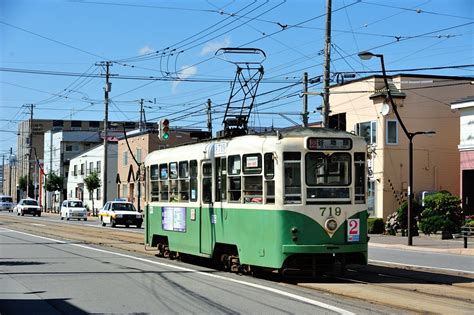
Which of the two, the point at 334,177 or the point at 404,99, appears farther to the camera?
the point at 404,99

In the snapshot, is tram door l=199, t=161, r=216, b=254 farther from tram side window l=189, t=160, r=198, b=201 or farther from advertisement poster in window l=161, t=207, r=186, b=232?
advertisement poster in window l=161, t=207, r=186, b=232

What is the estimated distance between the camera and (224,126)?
15836 mm

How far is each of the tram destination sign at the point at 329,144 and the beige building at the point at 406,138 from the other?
24232 mm

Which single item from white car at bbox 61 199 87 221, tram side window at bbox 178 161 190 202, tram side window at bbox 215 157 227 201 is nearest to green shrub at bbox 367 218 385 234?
tram side window at bbox 178 161 190 202

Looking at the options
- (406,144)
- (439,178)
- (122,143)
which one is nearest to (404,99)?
Answer: (406,144)

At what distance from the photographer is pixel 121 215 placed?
40188mm

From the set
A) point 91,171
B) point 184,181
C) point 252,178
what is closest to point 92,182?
point 91,171

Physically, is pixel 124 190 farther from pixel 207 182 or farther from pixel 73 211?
A: pixel 207 182

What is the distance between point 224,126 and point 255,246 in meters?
3.75

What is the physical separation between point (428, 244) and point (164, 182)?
13517 mm

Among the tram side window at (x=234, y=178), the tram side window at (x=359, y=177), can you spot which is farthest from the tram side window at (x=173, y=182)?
the tram side window at (x=359, y=177)

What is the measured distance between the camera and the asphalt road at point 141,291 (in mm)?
9914

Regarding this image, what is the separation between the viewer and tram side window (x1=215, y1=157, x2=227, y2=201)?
47.4 ft

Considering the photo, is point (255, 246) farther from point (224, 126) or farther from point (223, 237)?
point (224, 126)
